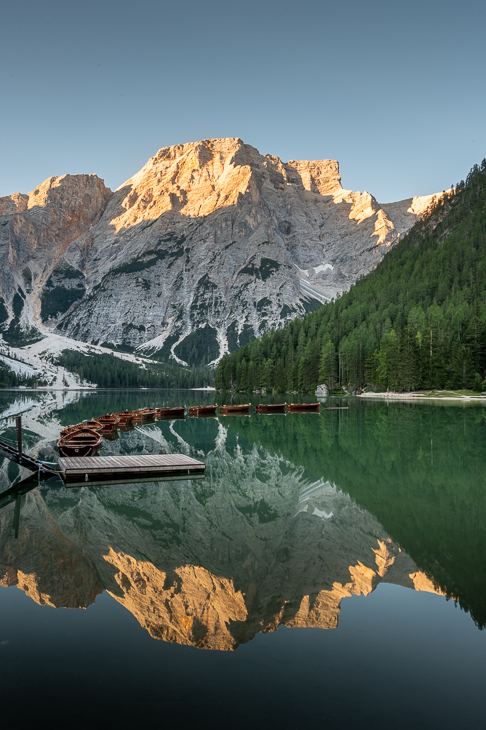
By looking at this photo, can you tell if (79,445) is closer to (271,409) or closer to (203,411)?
(203,411)

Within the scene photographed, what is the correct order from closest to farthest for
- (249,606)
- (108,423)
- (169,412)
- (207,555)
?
(249,606) < (207,555) < (108,423) < (169,412)

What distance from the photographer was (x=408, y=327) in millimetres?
112750

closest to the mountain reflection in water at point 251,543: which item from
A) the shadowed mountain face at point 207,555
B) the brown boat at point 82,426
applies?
the shadowed mountain face at point 207,555

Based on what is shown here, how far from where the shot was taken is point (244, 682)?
7.82 meters

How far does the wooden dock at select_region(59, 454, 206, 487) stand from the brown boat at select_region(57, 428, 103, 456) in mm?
3826

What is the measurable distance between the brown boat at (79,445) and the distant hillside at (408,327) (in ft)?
277

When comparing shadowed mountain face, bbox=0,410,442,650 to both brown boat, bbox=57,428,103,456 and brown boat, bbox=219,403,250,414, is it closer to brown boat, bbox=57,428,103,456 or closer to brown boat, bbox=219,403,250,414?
brown boat, bbox=57,428,103,456

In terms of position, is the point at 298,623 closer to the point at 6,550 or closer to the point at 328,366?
the point at 6,550

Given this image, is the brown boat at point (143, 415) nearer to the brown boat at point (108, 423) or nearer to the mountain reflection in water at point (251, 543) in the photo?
the brown boat at point (108, 423)

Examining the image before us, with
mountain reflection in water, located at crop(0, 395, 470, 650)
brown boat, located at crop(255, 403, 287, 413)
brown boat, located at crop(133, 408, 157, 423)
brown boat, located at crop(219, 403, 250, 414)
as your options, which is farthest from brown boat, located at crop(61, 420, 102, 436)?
brown boat, located at crop(255, 403, 287, 413)

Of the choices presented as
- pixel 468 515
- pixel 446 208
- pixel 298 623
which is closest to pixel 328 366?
pixel 446 208

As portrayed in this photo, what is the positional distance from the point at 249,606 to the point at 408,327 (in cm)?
10995

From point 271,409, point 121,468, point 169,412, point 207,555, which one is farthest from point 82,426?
point 271,409

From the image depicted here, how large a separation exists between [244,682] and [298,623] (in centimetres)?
241
